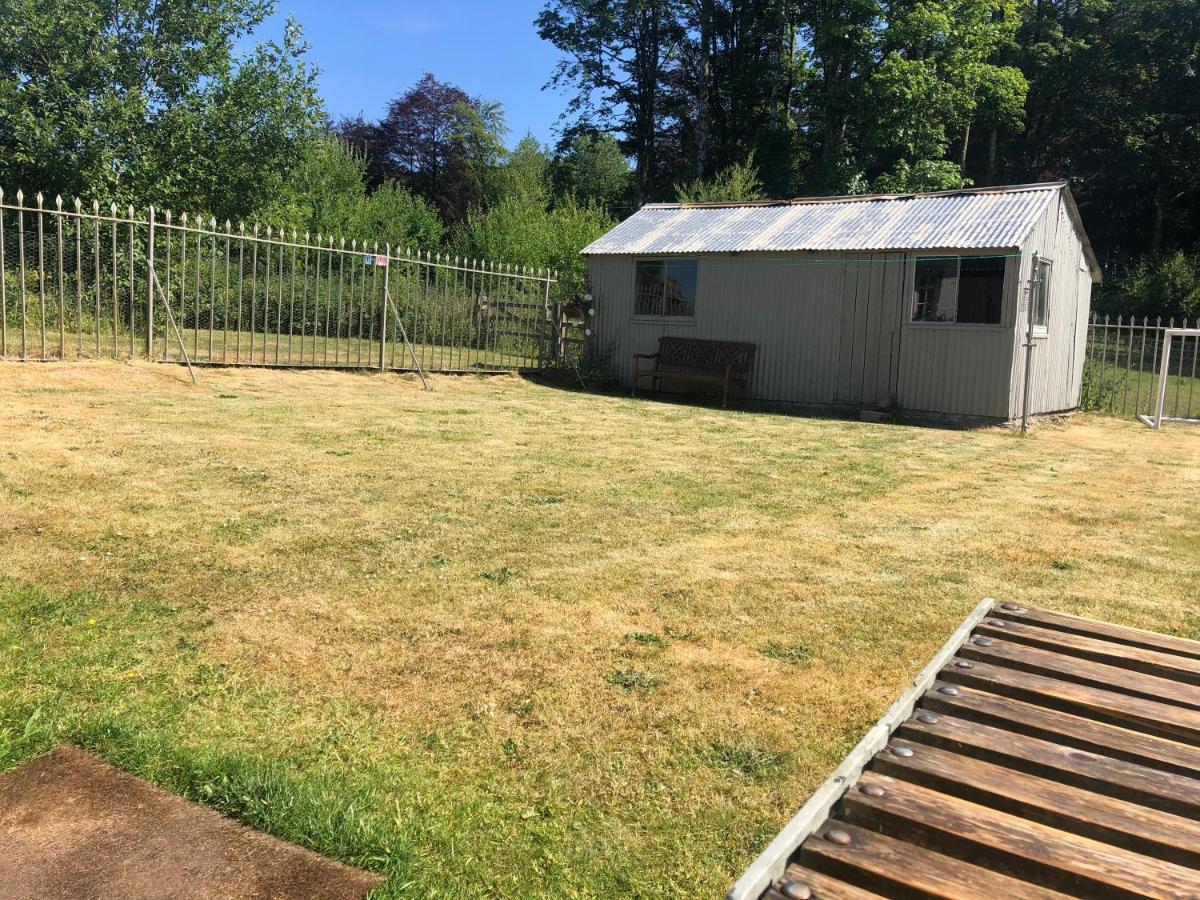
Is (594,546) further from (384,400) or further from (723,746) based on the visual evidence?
(384,400)

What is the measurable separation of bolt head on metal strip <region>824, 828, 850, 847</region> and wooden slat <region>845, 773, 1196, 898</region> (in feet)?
0.34

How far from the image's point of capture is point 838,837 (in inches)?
69.7

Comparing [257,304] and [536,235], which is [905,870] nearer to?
[257,304]

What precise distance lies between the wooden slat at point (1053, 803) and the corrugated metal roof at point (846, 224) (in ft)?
41.1

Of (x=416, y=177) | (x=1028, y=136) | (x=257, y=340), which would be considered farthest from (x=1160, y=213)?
(x=257, y=340)

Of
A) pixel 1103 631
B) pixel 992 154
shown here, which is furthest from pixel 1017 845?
pixel 992 154

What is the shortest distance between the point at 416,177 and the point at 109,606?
4297 cm

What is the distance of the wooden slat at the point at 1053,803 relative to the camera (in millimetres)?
1771

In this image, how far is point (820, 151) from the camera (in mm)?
36750

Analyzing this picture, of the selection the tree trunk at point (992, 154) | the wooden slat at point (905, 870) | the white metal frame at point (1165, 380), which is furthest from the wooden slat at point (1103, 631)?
the tree trunk at point (992, 154)

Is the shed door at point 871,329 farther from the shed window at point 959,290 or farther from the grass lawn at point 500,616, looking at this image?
the grass lawn at point 500,616

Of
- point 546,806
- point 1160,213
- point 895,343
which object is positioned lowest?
point 546,806

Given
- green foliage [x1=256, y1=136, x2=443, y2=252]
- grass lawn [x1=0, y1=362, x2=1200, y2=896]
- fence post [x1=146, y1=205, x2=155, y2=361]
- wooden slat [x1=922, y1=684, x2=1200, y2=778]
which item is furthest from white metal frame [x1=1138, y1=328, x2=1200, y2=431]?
green foliage [x1=256, y1=136, x2=443, y2=252]

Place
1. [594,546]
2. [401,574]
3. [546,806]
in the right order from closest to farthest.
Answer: [546,806] → [401,574] → [594,546]
